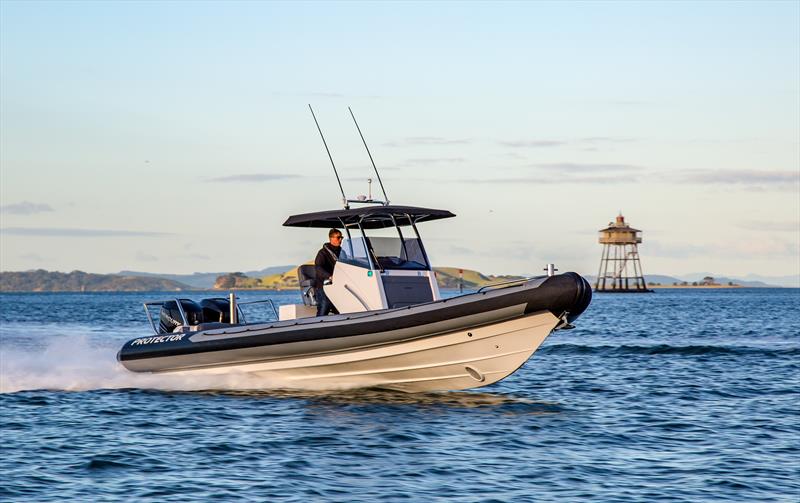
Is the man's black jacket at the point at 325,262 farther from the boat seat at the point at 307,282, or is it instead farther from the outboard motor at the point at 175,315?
the outboard motor at the point at 175,315

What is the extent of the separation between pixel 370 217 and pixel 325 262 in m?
1.01

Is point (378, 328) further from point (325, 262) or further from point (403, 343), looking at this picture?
point (325, 262)

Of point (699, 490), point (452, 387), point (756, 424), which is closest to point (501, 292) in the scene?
point (452, 387)

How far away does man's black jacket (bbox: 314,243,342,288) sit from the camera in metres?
15.9

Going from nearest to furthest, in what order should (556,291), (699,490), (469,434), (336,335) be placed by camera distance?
(699,490), (469,434), (556,291), (336,335)

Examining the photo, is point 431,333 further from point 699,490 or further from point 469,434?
point 699,490

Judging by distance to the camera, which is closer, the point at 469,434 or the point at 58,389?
the point at 469,434

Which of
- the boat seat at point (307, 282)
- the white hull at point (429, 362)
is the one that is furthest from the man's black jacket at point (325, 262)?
the white hull at point (429, 362)

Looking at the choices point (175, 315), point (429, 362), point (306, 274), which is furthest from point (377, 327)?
point (175, 315)

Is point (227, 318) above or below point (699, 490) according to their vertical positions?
above

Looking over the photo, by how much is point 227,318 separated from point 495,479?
341 inches

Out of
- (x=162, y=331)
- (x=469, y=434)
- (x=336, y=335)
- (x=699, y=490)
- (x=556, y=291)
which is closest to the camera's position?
(x=699, y=490)

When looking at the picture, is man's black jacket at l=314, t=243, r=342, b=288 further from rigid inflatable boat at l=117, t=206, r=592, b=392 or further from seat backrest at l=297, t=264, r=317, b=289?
seat backrest at l=297, t=264, r=317, b=289

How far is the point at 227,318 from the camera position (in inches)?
702
